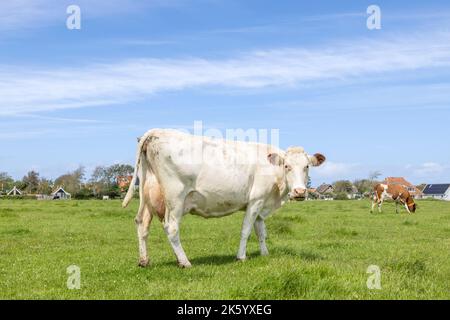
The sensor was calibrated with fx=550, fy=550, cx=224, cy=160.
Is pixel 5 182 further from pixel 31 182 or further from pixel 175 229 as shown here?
pixel 175 229

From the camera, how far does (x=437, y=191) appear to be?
15388cm

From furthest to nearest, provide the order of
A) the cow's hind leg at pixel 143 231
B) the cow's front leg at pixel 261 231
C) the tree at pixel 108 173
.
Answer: the tree at pixel 108 173 → the cow's front leg at pixel 261 231 → the cow's hind leg at pixel 143 231

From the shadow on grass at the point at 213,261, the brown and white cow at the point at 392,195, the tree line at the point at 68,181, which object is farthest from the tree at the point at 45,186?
the shadow on grass at the point at 213,261

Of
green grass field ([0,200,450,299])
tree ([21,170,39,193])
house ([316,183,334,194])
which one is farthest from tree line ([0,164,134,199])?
green grass field ([0,200,450,299])

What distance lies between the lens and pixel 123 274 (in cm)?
1095

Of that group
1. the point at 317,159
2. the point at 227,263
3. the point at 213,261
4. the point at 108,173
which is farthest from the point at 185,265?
the point at 108,173

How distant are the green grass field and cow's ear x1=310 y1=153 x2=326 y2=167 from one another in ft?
7.15

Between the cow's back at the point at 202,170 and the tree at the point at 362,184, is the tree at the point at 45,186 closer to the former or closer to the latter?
the tree at the point at 362,184

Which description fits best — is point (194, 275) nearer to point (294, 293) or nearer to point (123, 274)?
point (123, 274)

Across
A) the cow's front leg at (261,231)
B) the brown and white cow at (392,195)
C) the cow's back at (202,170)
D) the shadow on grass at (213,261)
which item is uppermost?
the cow's back at (202,170)

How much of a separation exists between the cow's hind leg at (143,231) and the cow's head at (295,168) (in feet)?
9.69

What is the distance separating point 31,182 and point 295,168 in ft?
488

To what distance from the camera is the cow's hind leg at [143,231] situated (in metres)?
11.6
